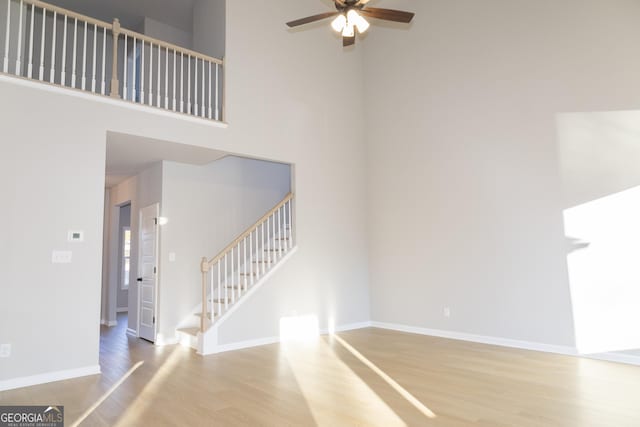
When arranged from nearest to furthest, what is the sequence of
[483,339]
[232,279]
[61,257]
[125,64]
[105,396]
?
[105,396] < [61,257] < [125,64] < [483,339] < [232,279]

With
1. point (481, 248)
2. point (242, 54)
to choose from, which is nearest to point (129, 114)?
point (242, 54)

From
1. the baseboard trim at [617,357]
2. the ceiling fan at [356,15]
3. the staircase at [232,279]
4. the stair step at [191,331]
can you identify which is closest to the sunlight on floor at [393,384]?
the staircase at [232,279]

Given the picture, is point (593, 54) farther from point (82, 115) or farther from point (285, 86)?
point (82, 115)

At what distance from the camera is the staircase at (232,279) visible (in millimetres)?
5375

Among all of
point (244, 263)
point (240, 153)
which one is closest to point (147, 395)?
point (244, 263)

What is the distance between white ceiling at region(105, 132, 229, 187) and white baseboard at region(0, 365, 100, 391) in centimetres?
264

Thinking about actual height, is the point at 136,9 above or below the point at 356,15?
above

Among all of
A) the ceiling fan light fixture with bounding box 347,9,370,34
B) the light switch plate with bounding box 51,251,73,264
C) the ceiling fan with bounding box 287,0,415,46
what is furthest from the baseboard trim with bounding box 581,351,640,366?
the light switch plate with bounding box 51,251,73,264

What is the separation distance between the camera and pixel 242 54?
604 centimetres

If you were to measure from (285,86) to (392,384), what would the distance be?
4.66 m

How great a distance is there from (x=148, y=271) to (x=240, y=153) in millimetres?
2454

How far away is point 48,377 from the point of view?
415 cm

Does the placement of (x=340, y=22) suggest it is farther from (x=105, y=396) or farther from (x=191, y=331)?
(x=191, y=331)

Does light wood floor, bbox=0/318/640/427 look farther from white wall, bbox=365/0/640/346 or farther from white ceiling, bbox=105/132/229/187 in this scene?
white ceiling, bbox=105/132/229/187
